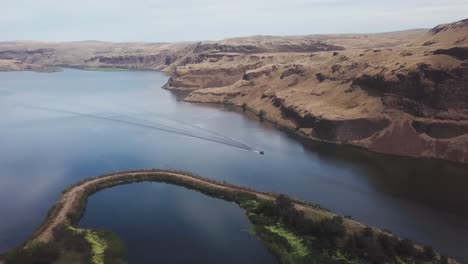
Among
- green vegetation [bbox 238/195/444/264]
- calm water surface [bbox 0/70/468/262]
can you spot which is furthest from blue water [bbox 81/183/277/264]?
green vegetation [bbox 238/195/444/264]

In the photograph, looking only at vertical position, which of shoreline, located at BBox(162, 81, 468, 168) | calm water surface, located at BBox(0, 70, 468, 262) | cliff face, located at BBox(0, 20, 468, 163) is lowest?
shoreline, located at BBox(162, 81, 468, 168)

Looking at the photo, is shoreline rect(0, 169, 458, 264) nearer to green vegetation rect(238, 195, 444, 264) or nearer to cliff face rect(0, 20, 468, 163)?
green vegetation rect(238, 195, 444, 264)

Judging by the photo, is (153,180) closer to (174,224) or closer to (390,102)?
(174,224)

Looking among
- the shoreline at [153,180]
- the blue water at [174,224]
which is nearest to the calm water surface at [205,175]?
the blue water at [174,224]

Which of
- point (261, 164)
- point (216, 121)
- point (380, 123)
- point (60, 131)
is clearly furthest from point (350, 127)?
point (60, 131)

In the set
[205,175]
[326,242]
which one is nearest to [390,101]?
[205,175]

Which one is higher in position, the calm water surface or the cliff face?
the cliff face
